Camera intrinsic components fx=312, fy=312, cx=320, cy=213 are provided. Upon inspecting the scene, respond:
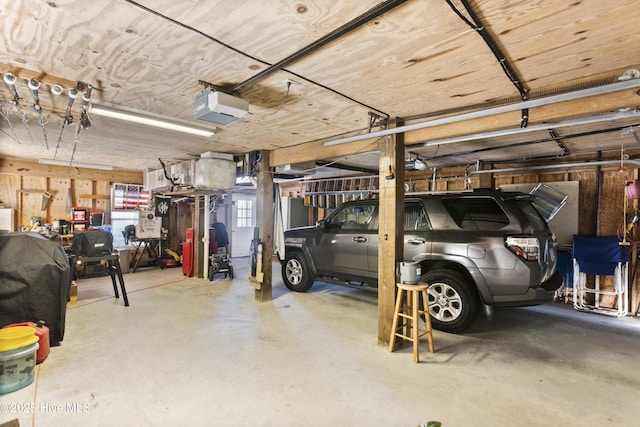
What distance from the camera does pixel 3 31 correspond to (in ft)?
5.39

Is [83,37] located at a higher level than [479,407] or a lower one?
higher

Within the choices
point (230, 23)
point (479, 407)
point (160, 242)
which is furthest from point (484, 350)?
point (160, 242)

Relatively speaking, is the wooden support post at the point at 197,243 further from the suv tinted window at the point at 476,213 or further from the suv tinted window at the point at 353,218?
the suv tinted window at the point at 476,213

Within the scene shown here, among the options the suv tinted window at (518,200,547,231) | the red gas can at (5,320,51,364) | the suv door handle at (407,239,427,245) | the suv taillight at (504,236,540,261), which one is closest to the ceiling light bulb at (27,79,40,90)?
the red gas can at (5,320,51,364)

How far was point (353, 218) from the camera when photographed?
15.7 feet

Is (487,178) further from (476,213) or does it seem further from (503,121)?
(503,121)

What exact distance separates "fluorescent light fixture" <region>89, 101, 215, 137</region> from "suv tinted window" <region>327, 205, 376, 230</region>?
7.58 feet

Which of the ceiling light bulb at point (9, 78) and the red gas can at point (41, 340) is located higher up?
the ceiling light bulb at point (9, 78)

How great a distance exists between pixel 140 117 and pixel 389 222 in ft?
8.46

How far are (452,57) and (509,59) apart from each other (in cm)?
36

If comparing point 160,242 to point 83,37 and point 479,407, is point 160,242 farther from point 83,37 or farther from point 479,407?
point 479,407

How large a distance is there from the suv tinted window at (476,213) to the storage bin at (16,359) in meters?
4.13

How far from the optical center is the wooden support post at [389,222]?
3045mm

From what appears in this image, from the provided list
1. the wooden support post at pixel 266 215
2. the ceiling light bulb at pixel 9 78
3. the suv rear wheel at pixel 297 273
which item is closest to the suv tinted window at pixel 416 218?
the suv rear wheel at pixel 297 273
